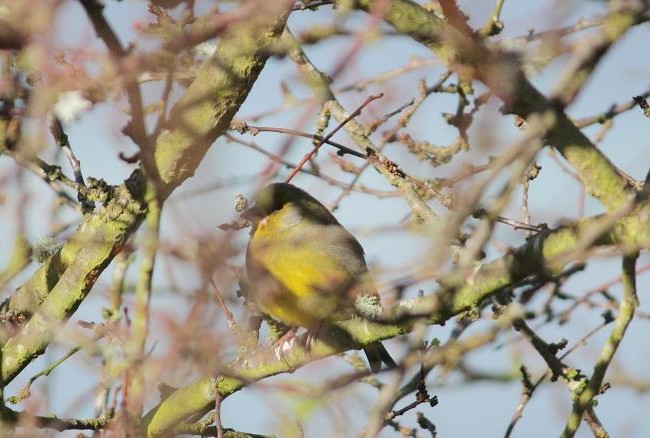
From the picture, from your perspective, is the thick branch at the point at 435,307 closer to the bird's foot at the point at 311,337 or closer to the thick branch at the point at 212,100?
the bird's foot at the point at 311,337

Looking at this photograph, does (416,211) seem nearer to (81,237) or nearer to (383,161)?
(383,161)

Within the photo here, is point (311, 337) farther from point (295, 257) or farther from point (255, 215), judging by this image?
point (255, 215)

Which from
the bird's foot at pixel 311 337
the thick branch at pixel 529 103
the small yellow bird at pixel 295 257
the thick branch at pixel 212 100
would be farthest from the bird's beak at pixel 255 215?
the thick branch at pixel 529 103

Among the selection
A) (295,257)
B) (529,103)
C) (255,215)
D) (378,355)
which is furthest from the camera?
(255,215)

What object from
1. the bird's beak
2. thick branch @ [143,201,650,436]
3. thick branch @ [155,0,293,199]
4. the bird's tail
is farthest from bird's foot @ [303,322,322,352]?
the bird's beak

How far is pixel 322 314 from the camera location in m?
3.02

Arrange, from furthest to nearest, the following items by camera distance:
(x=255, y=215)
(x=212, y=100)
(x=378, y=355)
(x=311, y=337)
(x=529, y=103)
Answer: (x=255, y=215)
(x=378, y=355)
(x=311, y=337)
(x=212, y=100)
(x=529, y=103)

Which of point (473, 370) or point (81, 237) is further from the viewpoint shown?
point (473, 370)

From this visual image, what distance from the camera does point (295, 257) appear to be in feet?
14.2

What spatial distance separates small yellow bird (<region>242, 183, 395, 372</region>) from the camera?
13.6 ft

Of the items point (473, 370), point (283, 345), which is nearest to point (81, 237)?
point (283, 345)

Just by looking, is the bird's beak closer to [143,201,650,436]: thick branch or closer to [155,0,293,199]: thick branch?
[143,201,650,436]: thick branch

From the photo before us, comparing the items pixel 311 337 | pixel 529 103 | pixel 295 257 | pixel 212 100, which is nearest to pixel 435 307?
pixel 529 103

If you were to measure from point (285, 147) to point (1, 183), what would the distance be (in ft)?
2.62
